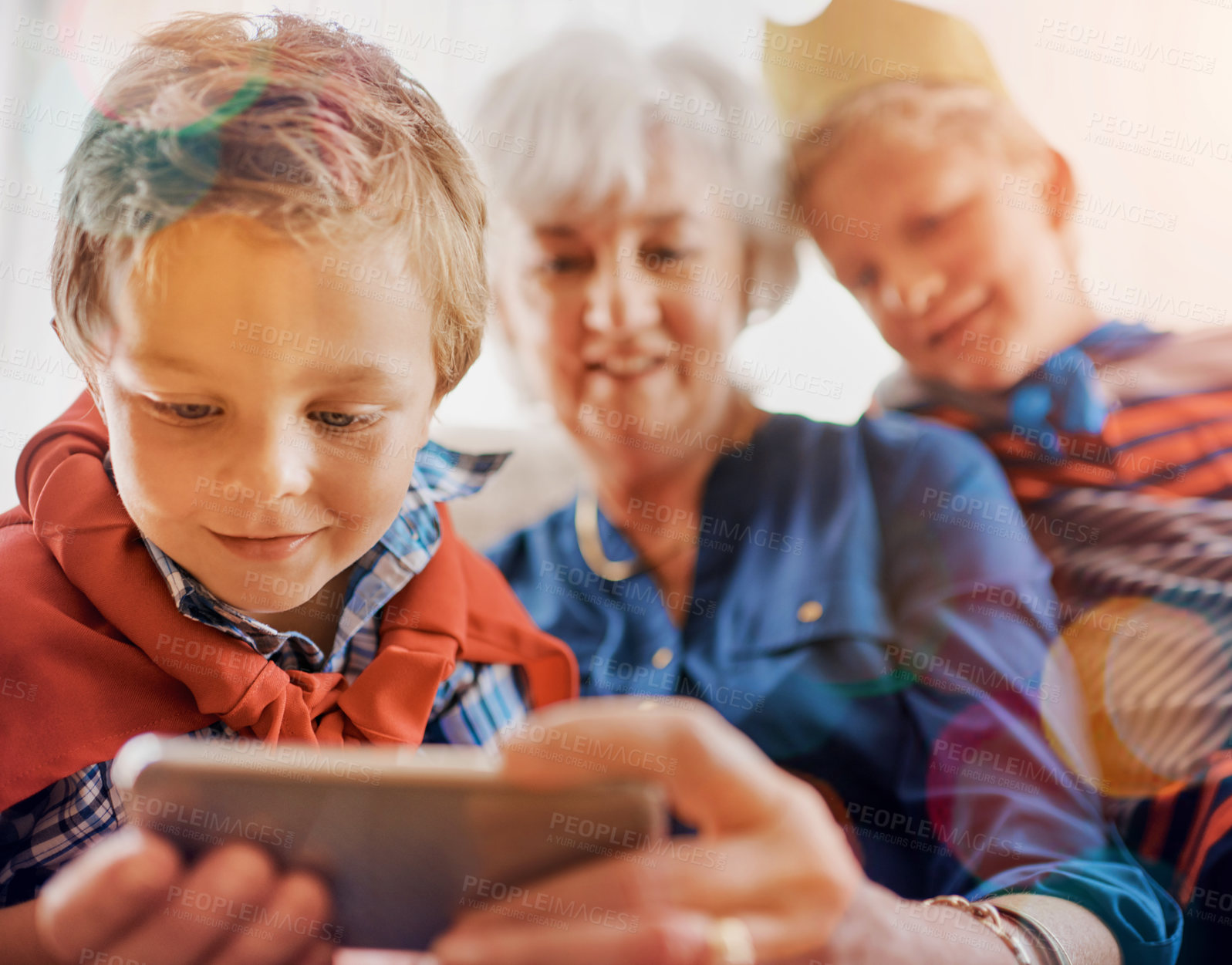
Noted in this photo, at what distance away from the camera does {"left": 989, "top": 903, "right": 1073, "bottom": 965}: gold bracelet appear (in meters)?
0.98

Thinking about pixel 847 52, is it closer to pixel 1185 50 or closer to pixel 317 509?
pixel 1185 50

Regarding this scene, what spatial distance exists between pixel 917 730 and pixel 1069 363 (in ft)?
1.84

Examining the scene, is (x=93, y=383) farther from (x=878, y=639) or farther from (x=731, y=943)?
(x=878, y=639)

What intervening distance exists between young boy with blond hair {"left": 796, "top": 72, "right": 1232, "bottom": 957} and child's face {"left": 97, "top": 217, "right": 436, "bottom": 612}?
68 cm

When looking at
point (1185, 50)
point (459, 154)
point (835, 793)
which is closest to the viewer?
point (459, 154)

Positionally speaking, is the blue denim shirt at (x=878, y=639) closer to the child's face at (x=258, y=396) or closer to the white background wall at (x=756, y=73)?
the white background wall at (x=756, y=73)

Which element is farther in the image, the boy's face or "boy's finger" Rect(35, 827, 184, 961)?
the boy's face

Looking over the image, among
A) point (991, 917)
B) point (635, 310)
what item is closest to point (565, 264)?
point (635, 310)

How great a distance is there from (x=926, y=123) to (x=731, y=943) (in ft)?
3.52

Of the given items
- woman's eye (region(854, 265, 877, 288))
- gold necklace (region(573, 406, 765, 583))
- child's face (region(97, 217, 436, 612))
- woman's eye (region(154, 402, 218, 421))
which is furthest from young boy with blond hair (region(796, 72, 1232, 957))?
woman's eye (region(154, 402, 218, 421))

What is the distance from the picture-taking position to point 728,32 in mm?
1222

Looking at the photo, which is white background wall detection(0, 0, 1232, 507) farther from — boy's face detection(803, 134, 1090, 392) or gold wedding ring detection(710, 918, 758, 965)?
gold wedding ring detection(710, 918, 758, 965)

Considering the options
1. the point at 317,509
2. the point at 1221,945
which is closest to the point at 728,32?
the point at 317,509

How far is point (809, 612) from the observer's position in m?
1.18
